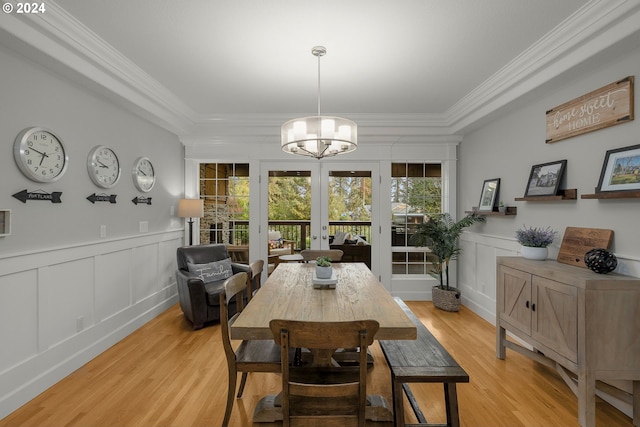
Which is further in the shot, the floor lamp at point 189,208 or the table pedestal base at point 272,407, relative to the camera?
the floor lamp at point 189,208

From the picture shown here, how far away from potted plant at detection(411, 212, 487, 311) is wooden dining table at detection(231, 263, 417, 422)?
6.46 ft

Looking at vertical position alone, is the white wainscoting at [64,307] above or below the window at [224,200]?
below

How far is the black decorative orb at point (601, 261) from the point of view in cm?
204

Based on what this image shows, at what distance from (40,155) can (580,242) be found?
13.9 feet

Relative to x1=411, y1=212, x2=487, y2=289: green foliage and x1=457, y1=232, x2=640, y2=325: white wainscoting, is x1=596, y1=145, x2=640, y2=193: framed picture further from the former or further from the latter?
x1=411, y1=212, x2=487, y2=289: green foliage

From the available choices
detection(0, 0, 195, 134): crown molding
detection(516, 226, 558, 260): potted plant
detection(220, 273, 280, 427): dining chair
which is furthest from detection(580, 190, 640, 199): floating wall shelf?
detection(0, 0, 195, 134): crown molding

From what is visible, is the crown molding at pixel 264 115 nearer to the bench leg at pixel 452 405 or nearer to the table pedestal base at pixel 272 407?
the bench leg at pixel 452 405

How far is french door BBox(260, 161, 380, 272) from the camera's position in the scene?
4770mm

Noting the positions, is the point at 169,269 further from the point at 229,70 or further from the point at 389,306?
the point at 389,306

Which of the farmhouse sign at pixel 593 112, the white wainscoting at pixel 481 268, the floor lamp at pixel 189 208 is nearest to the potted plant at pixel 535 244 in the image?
the white wainscoting at pixel 481 268

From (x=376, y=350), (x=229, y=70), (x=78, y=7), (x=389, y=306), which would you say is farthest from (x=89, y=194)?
(x=376, y=350)

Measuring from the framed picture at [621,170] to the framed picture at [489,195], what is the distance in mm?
1394

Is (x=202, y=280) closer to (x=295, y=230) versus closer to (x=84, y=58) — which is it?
(x=295, y=230)

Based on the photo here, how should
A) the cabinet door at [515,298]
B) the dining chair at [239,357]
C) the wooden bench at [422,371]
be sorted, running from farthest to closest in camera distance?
the cabinet door at [515,298]
the dining chair at [239,357]
the wooden bench at [422,371]
